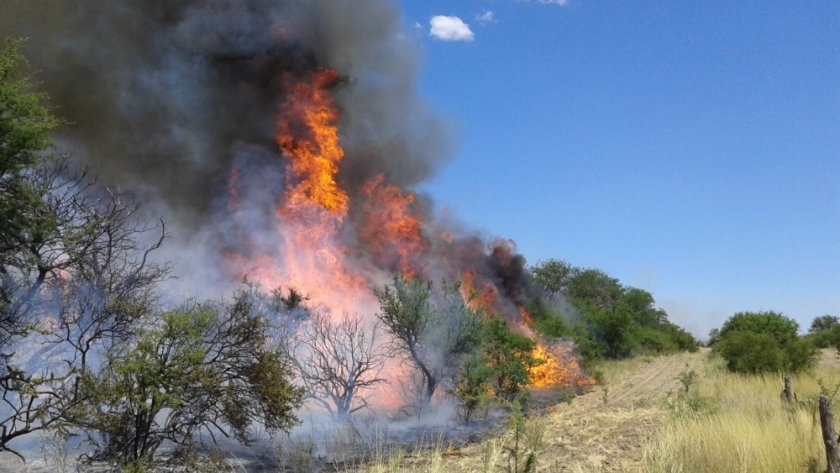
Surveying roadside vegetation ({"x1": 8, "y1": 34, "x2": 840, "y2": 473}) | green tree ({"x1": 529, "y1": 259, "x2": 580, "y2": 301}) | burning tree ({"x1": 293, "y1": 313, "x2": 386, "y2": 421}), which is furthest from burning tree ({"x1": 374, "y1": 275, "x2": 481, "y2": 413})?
green tree ({"x1": 529, "y1": 259, "x2": 580, "y2": 301})

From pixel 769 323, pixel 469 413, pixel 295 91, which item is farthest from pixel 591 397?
pixel 295 91

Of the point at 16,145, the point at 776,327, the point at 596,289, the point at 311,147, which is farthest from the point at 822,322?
the point at 16,145

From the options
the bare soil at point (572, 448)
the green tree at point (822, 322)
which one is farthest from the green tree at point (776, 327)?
the green tree at point (822, 322)

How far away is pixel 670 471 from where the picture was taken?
7551 mm

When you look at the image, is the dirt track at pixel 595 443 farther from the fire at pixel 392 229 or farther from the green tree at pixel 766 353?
the fire at pixel 392 229

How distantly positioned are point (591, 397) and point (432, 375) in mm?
8255

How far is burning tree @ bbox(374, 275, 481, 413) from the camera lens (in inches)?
886

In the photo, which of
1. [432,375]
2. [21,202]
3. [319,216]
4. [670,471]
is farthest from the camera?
[319,216]

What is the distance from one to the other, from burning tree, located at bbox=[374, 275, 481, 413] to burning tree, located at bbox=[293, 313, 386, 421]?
1.20 meters

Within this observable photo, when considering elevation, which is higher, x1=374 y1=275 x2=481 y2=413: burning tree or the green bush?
x1=374 y1=275 x2=481 y2=413: burning tree

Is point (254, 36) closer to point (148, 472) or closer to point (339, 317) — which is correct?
point (339, 317)

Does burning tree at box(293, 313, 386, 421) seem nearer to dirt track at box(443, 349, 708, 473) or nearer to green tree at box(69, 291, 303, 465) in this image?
dirt track at box(443, 349, 708, 473)

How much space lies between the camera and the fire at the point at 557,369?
31.2m

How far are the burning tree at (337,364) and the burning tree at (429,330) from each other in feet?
3.93
